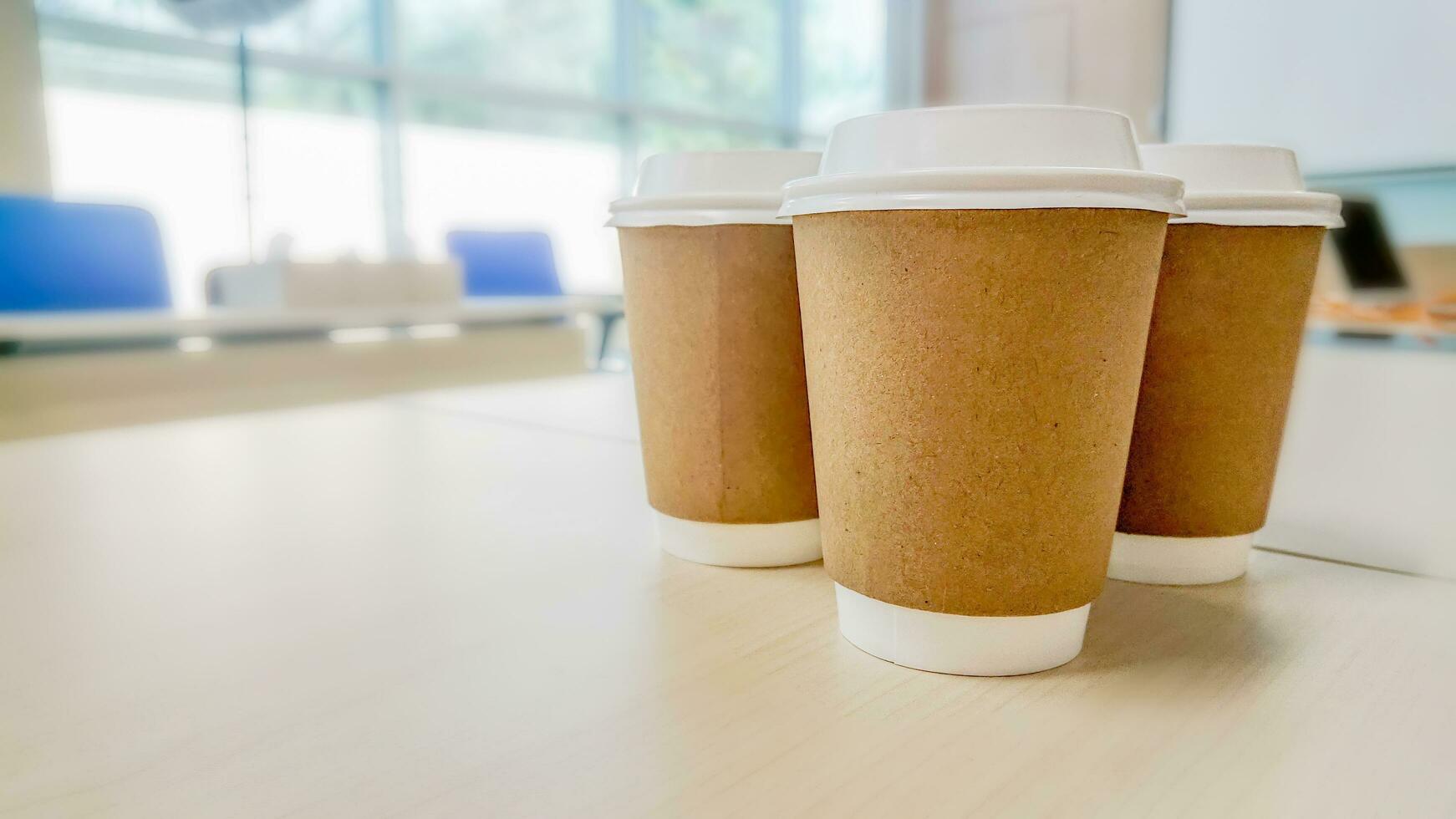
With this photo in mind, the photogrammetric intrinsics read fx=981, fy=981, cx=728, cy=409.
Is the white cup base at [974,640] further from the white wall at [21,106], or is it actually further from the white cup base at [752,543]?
the white wall at [21,106]

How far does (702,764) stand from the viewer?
299 millimetres

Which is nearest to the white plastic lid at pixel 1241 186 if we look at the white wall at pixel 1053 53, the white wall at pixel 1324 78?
the white wall at pixel 1324 78

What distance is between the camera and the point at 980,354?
324 mm

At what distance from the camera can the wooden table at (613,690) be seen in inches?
11.2

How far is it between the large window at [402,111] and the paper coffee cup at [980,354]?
97.3 inches

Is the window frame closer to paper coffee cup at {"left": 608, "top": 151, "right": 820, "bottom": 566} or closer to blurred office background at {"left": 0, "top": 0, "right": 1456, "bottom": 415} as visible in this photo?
blurred office background at {"left": 0, "top": 0, "right": 1456, "bottom": 415}

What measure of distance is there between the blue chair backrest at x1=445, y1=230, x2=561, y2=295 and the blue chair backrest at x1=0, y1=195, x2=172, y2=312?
1.13 metres

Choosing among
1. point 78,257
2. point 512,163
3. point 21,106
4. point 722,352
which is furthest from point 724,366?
point 512,163

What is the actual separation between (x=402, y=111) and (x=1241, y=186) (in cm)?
468

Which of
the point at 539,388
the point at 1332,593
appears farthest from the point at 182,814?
the point at 539,388

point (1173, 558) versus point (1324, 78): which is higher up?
point (1324, 78)

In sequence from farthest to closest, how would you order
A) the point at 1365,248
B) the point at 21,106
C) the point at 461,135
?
the point at 461,135 → the point at 21,106 → the point at 1365,248

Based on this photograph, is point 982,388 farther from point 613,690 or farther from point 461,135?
point 461,135

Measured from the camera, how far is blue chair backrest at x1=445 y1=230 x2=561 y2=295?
3.56 m
